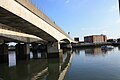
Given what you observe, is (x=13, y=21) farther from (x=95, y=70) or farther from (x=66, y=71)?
(x=95, y=70)

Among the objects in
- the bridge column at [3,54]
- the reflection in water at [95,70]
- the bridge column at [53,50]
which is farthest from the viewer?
the bridge column at [53,50]

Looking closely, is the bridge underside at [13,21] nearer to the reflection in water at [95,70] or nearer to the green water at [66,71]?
the green water at [66,71]

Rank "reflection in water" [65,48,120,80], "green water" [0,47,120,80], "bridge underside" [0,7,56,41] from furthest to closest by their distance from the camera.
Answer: "green water" [0,47,120,80] < "reflection in water" [65,48,120,80] < "bridge underside" [0,7,56,41]

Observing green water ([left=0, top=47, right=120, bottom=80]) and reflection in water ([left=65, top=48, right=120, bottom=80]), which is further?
green water ([left=0, top=47, right=120, bottom=80])

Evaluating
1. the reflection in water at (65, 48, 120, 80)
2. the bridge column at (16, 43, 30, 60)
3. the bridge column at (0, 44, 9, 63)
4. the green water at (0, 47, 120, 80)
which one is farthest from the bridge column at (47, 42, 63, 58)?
the reflection in water at (65, 48, 120, 80)

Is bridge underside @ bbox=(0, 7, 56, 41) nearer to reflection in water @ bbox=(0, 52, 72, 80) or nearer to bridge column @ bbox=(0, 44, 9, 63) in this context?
reflection in water @ bbox=(0, 52, 72, 80)

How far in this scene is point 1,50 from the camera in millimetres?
48375

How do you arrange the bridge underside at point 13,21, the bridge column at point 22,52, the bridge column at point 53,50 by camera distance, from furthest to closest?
the bridge column at point 22,52 < the bridge column at point 53,50 < the bridge underside at point 13,21

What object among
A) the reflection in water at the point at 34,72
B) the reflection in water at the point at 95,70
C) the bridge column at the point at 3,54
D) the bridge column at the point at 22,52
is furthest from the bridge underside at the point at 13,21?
the bridge column at the point at 22,52

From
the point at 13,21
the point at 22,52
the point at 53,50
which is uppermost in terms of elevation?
the point at 13,21

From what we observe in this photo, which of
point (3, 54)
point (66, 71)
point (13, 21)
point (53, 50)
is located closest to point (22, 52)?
point (3, 54)

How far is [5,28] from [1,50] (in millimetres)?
20416

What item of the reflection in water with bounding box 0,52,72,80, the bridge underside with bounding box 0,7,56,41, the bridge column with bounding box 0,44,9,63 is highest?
the bridge underside with bounding box 0,7,56,41

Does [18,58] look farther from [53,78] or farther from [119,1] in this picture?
[119,1]
